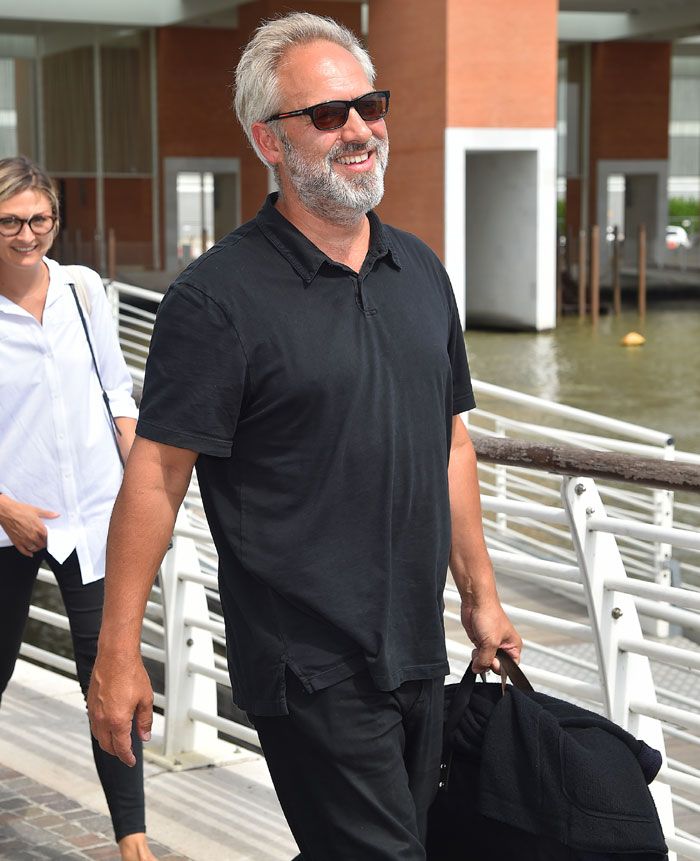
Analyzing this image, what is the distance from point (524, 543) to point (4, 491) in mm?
5761

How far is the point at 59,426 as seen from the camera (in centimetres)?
351

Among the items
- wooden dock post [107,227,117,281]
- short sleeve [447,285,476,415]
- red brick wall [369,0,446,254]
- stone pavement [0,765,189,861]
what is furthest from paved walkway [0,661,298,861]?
wooden dock post [107,227,117,281]

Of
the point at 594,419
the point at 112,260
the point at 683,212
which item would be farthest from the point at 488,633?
the point at 683,212

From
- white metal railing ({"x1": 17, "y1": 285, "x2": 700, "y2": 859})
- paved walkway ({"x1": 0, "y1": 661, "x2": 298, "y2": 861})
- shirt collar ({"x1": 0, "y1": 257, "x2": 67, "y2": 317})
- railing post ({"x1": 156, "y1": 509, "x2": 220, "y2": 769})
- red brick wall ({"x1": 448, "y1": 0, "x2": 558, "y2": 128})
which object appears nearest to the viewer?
white metal railing ({"x1": 17, "y1": 285, "x2": 700, "y2": 859})

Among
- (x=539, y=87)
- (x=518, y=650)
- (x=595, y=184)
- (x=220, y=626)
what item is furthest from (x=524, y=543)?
(x=595, y=184)

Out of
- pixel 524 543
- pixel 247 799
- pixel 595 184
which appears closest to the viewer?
pixel 247 799

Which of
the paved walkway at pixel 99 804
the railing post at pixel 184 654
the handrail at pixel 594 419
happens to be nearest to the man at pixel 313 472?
the paved walkway at pixel 99 804

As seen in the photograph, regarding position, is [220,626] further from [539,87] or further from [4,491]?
[539,87]

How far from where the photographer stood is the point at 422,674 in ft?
7.72

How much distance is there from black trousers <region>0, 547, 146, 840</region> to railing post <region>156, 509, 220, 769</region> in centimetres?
73

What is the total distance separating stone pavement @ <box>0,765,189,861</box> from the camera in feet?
12.1

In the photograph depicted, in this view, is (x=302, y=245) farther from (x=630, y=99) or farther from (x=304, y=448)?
(x=630, y=99)

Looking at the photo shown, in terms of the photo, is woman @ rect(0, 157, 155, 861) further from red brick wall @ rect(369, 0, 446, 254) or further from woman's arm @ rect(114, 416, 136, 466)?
red brick wall @ rect(369, 0, 446, 254)

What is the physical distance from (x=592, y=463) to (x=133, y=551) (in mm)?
1274
